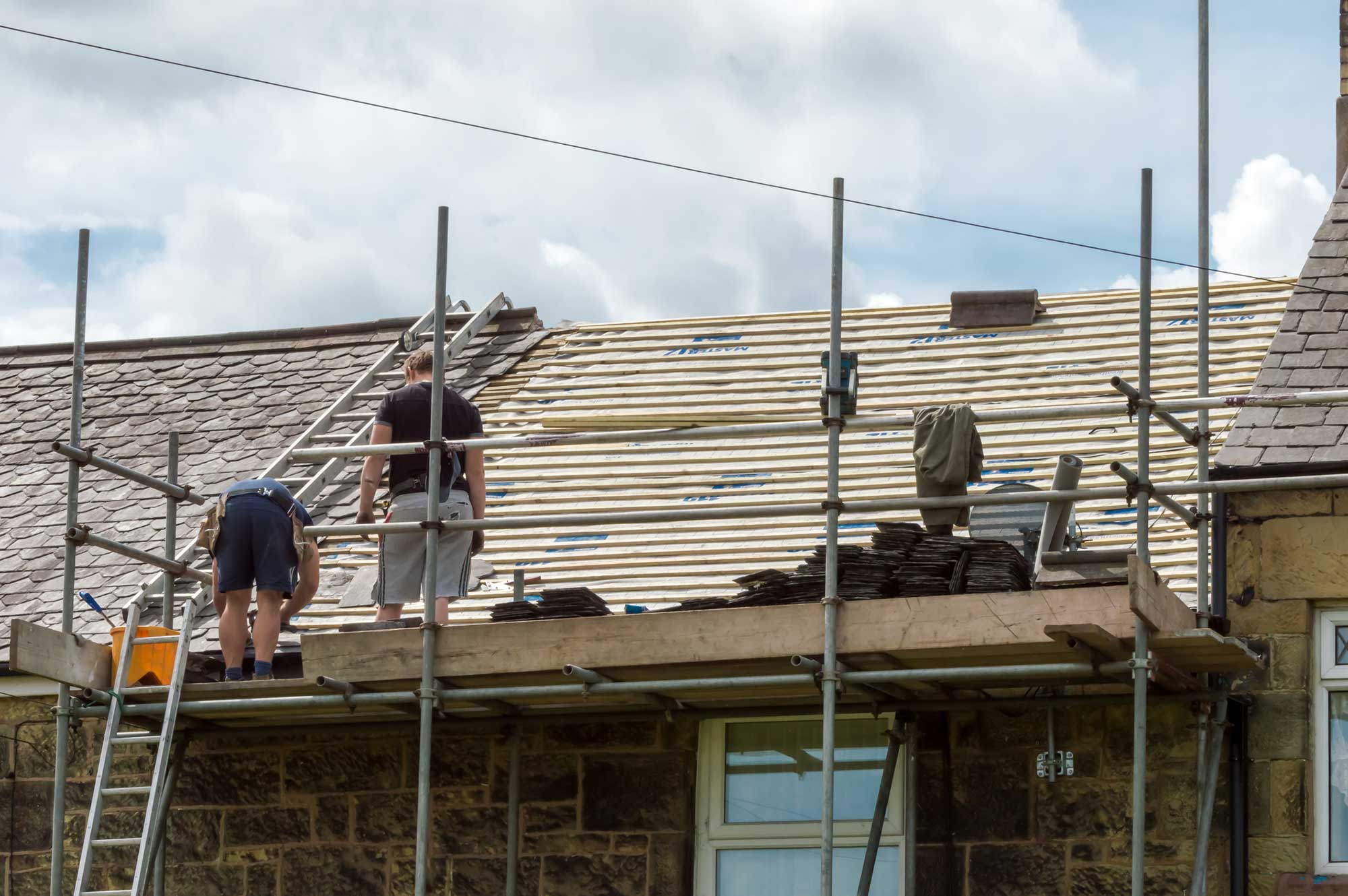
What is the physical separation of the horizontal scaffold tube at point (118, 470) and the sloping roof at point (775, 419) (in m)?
0.95

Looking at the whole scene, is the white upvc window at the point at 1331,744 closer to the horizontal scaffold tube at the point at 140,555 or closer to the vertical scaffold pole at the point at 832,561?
the vertical scaffold pole at the point at 832,561

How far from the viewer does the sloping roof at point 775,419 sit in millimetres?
11406

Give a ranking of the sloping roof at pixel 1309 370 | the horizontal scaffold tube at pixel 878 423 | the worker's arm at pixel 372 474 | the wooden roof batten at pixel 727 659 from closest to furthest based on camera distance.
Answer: the wooden roof batten at pixel 727 659 → the horizontal scaffold tube at pixel 878 423 → the sloping roof at pixel 1309 370 → the worker's arm at pixel 372 474

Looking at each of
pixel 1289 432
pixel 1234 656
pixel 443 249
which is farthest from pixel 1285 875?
pixel 443 249

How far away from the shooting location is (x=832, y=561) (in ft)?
30.1

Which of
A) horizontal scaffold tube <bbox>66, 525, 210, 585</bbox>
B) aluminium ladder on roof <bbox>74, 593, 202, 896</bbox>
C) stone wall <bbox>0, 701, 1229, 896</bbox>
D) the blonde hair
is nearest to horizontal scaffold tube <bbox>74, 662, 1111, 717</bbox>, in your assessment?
aluminium ladder on roof <bbox>74, 593, 202, 896</bbox>

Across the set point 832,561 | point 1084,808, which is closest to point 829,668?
point 832,561

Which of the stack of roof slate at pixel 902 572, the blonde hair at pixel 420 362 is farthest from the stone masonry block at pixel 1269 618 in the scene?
the blonde hair at pixel 420 362

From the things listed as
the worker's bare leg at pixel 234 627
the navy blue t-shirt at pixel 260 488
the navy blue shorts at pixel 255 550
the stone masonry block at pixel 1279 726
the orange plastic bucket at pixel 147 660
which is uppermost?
the navy blue t-shirt at pixel 260 488

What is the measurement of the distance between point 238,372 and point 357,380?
4.25 ft

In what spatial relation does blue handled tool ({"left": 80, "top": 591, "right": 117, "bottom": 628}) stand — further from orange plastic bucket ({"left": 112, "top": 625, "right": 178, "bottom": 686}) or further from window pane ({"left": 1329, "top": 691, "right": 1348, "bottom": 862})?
window pane ({"left": 1329, "top": 691, "right": 1348, "bottom": 862})

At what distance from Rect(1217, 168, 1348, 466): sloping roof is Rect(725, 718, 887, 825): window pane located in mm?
2183

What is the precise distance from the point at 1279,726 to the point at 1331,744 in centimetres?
26

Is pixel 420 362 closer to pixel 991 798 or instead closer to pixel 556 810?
pixel 556 810
